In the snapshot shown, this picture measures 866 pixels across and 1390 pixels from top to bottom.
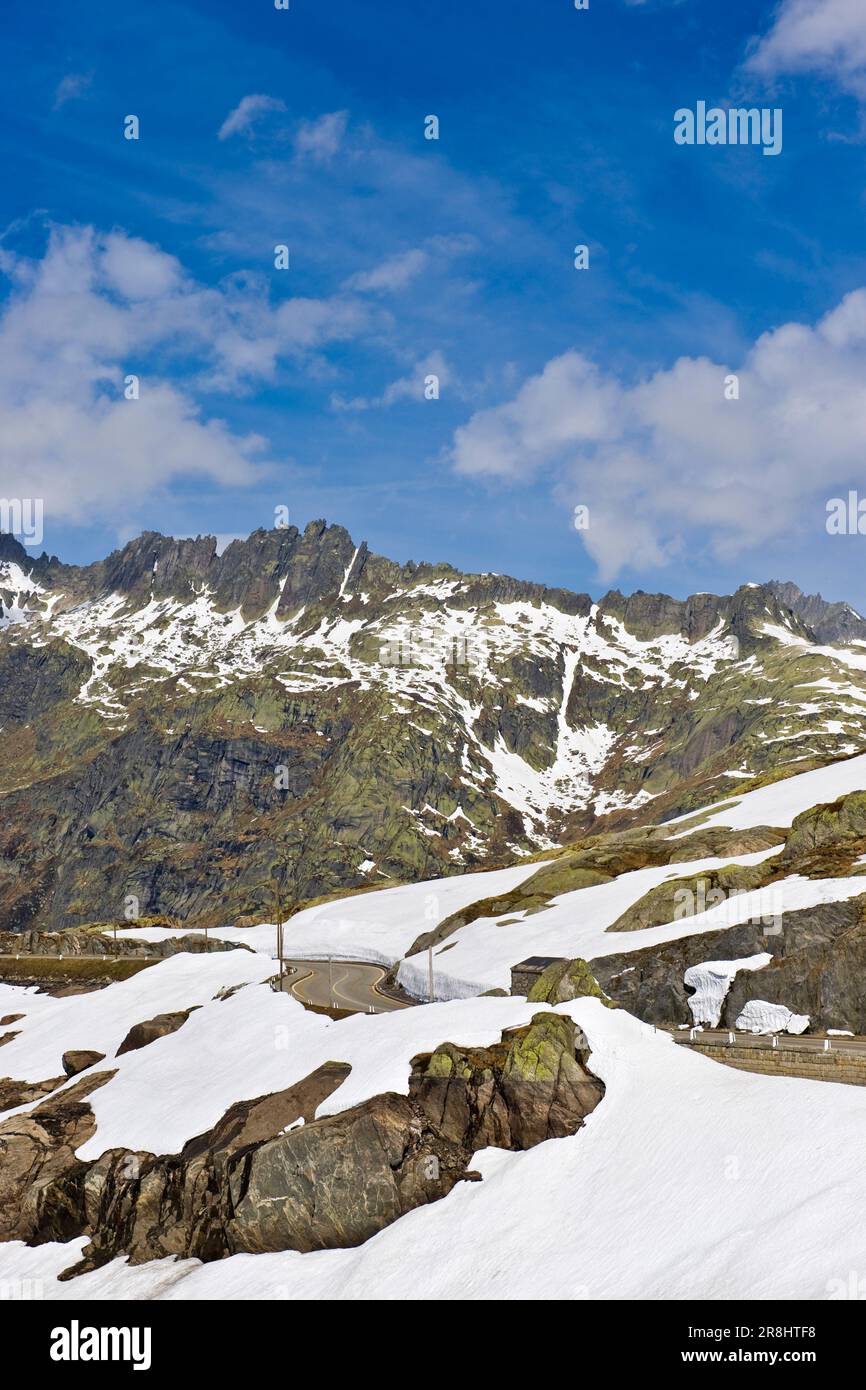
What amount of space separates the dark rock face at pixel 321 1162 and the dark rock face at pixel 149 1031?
1250cm

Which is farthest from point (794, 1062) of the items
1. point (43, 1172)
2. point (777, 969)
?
point (43, 1172)

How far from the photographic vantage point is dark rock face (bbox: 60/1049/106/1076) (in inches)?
1948

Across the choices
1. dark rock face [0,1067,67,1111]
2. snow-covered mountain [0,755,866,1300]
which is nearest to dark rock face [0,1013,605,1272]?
snow-covered mountain [0,755,866,1300]

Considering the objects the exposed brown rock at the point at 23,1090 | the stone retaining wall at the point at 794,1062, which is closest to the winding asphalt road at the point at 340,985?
the exposed brown rock at the point at 23,1090

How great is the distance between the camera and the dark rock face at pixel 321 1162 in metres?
29.8

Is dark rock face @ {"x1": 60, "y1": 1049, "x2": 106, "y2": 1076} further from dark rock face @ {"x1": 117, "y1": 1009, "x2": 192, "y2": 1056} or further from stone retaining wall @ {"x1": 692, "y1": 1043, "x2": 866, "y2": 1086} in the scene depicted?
stone retaining wall @ {"x1": 692, "y1": 1043, "x2": 866, "y2": 1086}

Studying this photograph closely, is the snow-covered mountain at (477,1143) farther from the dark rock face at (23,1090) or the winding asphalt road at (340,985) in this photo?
the winding asphalt road at (340,985)

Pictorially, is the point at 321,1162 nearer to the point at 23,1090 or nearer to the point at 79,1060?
the point at 79,1060

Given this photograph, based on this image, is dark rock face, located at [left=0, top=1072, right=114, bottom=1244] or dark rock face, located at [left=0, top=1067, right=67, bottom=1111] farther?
dark rock face, located at [left=0, top=1067, right=67, bottom=1111]

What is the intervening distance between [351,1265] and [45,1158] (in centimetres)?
1789

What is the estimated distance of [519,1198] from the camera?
27812 mm

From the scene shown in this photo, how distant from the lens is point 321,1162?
30219mm

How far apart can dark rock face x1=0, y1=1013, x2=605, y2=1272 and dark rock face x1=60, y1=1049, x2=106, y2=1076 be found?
13.1 metres
